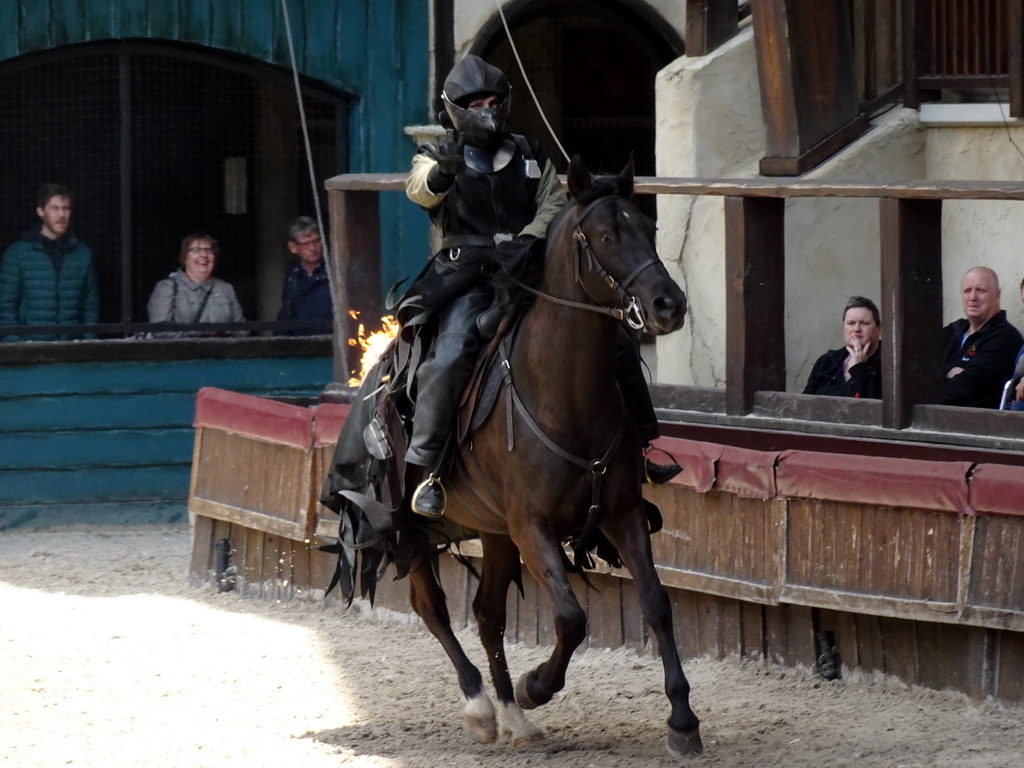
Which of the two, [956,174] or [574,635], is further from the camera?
[956,174]

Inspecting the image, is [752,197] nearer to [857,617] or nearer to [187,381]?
[857,617]

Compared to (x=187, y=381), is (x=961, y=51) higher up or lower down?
higher up

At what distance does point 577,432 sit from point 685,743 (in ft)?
3.58

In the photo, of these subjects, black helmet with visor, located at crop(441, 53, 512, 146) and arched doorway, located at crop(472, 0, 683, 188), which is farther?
arched doorway, located at crop(472, 0, 683, 188)

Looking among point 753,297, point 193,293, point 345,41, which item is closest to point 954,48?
point 753,297

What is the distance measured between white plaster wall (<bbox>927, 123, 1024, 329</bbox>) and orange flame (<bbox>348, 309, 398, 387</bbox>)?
9.75ft

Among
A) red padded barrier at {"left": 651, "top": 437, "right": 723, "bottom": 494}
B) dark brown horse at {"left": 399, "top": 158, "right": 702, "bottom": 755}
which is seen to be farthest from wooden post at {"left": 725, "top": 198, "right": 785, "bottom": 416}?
dark brown horse at {"left": 399, "top": 158, "right": 702, "bottom": 755}

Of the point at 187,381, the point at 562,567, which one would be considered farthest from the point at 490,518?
the point at 187,381

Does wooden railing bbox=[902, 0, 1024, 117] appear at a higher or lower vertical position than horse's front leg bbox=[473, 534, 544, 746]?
higher

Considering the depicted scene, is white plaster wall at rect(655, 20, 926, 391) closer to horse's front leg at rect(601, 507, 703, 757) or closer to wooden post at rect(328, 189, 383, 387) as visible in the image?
wooden post at rect(328, 189, 383, 387)

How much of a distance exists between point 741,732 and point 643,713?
0.56 meters

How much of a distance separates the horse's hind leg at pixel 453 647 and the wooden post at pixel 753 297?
5.68 ft

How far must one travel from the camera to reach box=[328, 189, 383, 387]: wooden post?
30.1 ft

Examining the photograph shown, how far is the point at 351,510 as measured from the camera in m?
6.88
